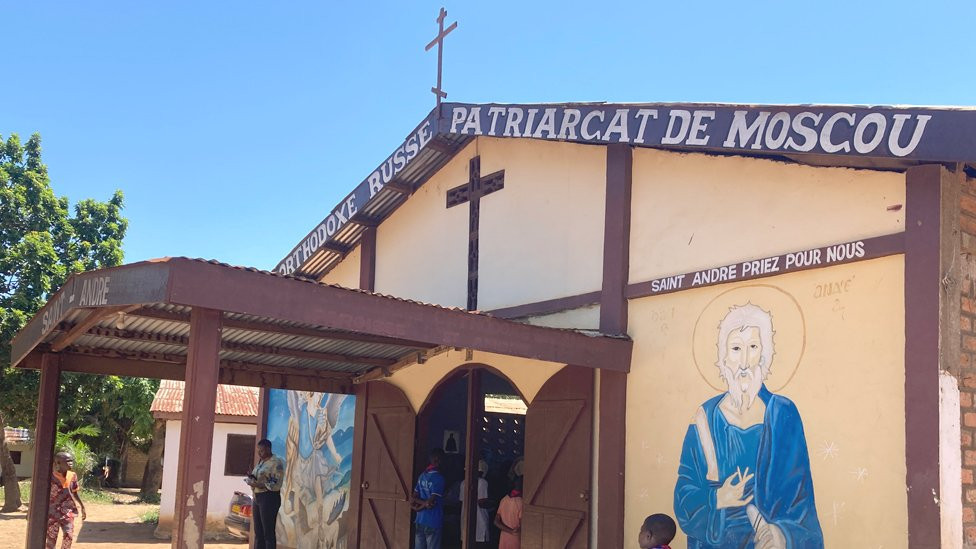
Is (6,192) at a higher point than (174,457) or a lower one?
higher

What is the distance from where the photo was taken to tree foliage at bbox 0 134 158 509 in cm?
2020

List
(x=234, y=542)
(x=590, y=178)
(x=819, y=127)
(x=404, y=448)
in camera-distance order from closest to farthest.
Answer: (x=819, y=127)
(x=590, y=178)
(x=404, y=448)
(x=234, y=542)

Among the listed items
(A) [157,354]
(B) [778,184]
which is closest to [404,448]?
(A) [157,354]

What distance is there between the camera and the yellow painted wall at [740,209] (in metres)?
7.03

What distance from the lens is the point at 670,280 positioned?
8.48 meters

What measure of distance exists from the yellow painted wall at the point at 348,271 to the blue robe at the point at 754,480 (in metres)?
6.64

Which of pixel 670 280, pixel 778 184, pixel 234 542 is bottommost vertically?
pixel 234 542

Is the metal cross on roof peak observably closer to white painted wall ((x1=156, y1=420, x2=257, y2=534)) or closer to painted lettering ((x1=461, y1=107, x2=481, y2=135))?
painted lettering ((x1=461, y1=107, x2=481, y2=135))

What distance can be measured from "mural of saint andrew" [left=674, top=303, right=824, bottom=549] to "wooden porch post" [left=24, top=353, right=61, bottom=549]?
6163mm

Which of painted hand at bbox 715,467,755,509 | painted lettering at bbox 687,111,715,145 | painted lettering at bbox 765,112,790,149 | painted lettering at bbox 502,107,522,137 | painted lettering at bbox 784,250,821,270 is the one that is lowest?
painted hand at bbox 715,467,755,509

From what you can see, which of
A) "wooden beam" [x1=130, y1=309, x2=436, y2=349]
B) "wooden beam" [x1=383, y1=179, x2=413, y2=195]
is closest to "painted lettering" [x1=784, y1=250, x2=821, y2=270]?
"wooden beam" [x1=130, y1=309, x2=436, y2=349]

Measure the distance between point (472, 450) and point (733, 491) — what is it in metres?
3.64

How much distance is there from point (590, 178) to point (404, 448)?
413 centimetres

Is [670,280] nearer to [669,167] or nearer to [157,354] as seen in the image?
[669,167]
